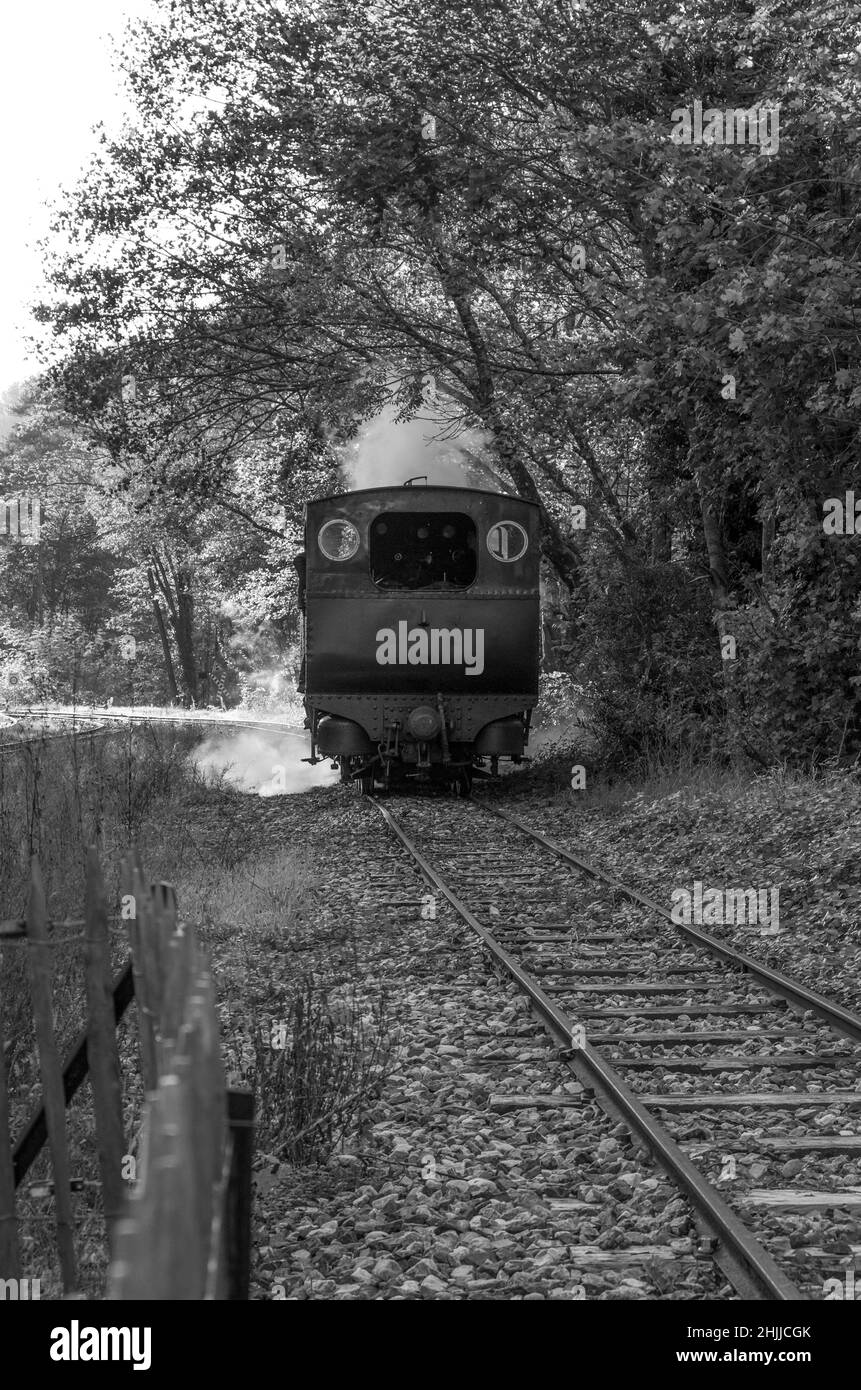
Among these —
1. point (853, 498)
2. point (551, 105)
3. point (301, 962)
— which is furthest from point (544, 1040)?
point (551, 105)

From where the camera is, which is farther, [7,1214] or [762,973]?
[762,973]

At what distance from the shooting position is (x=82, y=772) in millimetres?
16891

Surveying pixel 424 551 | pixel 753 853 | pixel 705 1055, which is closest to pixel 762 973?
pixel 705 1055

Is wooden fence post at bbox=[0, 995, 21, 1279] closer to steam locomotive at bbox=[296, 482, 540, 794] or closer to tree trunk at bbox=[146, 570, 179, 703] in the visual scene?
steam locomotive at bbox=[296, 482, 540, 794]

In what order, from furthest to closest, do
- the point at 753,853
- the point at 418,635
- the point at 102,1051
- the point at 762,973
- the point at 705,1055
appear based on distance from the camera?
the point at 418,635, the point at 753,853, the point at 762,973, the point at 705,1055, the point at 102,1051

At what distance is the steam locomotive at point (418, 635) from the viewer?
16984 mm

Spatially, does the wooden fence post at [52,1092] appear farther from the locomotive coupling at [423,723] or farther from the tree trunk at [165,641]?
the tree trunk at [165,641]

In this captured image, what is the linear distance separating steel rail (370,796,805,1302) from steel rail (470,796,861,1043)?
1.25 metres

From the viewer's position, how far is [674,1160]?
490cm

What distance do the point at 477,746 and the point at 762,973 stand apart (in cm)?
981

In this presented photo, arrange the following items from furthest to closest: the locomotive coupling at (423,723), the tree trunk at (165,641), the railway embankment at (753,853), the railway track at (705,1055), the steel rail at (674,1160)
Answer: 1. the tree trunk at (165,641)
2. the locomotive coupling at (423,723)
3. the railway embankment at (753,853)
4. the railway track at (705,1055)
5. the steel rail at (674,1160)

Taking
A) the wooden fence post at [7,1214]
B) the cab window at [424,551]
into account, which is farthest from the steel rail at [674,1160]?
the cab window at [424,551]

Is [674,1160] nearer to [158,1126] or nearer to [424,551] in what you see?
[158,1126]

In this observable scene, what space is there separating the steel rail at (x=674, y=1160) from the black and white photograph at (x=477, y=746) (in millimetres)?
24
